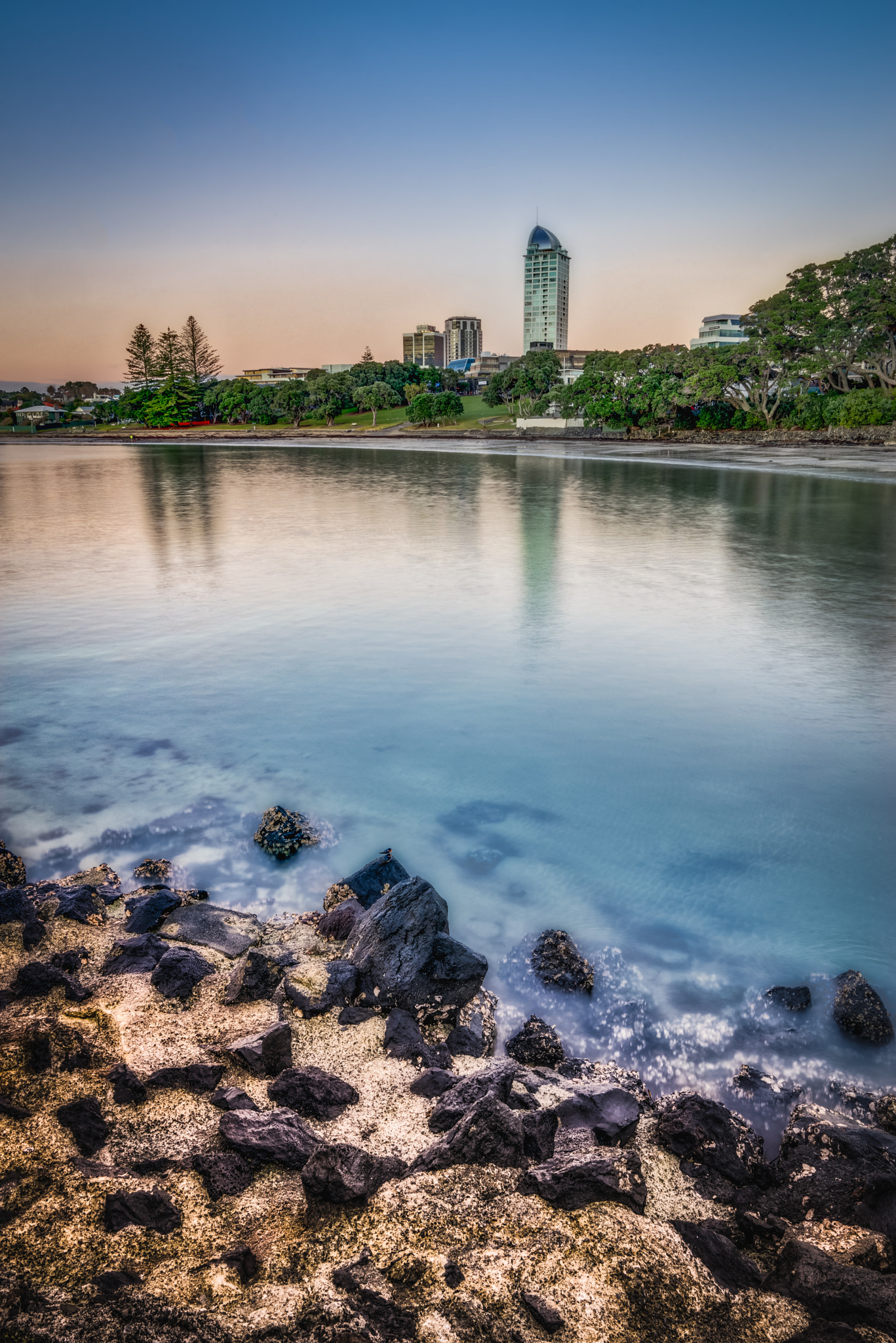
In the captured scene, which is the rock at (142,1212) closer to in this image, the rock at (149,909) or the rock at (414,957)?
the rock at (414,957)

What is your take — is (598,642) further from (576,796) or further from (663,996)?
(663,996)

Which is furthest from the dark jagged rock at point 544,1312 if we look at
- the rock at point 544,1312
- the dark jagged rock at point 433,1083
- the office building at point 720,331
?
the office building at point 720,331

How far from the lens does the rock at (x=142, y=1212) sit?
1.87m

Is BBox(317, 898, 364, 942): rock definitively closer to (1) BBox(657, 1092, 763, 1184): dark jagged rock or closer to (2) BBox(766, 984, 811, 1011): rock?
(1) BBox(657, 1092, 763, 1184): dark jagged rock

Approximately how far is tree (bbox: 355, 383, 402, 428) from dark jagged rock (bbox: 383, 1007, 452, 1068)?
8357cm

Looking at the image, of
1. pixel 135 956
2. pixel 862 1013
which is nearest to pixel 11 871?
pixel 135 956

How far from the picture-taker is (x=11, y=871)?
12.7 feet

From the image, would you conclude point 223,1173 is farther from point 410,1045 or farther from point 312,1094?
point 410,1045

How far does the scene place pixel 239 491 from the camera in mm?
23984

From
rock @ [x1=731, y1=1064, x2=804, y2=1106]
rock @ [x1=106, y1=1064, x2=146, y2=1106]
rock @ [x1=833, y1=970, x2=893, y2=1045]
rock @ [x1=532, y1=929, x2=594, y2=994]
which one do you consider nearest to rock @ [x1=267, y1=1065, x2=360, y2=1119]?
rock @ [x1=106, y1=1064, x2=146, y2=1106]

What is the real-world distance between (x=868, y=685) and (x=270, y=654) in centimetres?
523

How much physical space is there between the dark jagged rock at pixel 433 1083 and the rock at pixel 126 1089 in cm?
82

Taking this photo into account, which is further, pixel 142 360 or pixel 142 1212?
pixel 142 360

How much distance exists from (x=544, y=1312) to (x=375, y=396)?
88889 mm
